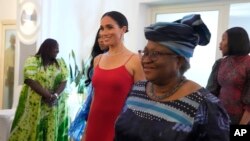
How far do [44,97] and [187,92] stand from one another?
2428 mm

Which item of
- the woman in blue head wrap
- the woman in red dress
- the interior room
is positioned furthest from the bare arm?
the woman in blue head wrap

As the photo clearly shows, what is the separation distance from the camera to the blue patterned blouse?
99 centimetres

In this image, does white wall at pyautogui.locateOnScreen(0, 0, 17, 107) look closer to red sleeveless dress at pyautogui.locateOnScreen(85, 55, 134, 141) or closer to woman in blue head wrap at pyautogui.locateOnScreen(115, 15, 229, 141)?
red sleeveless dress at pyautogui.locateOnScreen(85, 55, 134, 141)

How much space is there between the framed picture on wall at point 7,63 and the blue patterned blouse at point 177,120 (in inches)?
191

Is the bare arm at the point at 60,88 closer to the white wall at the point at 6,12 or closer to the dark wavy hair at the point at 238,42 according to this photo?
the dark wavy hair at the point at 238,42

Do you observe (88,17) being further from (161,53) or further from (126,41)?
(161,53)

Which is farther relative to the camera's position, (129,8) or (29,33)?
(29,33)

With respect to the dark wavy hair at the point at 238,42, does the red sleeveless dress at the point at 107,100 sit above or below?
below

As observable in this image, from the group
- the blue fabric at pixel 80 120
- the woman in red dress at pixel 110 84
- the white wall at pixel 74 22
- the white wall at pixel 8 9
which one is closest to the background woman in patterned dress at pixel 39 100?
the white wall at pixel 74 22

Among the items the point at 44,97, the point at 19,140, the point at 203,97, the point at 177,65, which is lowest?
the point at 19,140

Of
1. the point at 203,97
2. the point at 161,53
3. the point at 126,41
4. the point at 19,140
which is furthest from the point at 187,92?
the point at 126,41

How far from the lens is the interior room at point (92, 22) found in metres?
3.60

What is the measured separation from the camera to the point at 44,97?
3252 millimetres

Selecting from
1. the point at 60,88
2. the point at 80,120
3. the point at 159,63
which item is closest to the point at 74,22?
the point at 60,88
